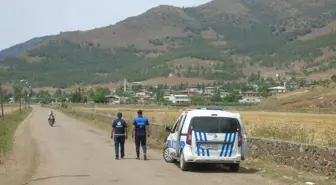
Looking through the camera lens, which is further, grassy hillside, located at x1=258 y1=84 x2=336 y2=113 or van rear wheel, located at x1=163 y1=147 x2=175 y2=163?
grassy hillside, located at x1=258 y1=84 x2=336 y2=113

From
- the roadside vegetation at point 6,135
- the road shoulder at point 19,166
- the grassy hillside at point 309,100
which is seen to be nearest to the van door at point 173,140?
the road shoulder at point 19,166

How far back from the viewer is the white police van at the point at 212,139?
610 inches

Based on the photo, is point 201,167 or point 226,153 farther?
point 201,167

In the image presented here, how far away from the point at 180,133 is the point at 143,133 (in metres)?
3.09

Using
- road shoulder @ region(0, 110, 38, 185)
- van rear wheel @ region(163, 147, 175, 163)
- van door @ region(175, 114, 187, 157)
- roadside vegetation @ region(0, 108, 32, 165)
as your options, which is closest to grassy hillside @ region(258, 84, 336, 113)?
roadside vegetation @ region(0, 108, 32, 165)

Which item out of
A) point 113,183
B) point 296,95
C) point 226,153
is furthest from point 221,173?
point 296,95

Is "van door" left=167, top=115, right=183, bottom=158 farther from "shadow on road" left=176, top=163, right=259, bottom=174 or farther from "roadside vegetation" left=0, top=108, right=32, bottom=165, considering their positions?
"roadside vegetation" left=0, top=108, right=32, bottom=165

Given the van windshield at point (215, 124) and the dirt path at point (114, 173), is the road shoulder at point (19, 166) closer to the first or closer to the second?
the dirt path at point (114, 173)

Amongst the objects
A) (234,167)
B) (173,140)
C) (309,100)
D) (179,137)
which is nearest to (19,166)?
(173,140)

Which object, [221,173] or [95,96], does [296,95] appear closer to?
[95,96]

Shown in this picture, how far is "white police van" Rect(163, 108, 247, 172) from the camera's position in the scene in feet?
50.8

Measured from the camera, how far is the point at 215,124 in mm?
15695

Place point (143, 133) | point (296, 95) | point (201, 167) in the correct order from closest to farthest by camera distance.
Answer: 1. point (201, 167)
2. point (143, 133)
3. point (296, 95)

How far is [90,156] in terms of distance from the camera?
20406 mm
